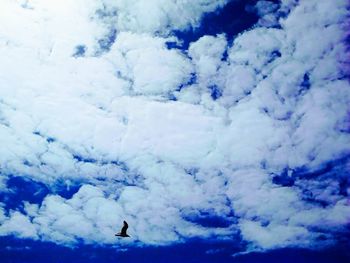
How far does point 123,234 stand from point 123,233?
5 centimetres

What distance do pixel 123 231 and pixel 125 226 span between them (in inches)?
5.7

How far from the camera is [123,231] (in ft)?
30.1

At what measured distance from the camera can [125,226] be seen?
9234 millimetres

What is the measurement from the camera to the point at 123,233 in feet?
29.9

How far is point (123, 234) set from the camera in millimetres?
9055

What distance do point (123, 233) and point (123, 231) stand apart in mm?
85

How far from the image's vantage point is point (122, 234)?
9.05 meters

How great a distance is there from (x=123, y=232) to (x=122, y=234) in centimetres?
10

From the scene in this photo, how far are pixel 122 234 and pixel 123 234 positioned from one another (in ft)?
0.09

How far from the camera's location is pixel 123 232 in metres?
9.15

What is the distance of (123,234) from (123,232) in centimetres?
10
